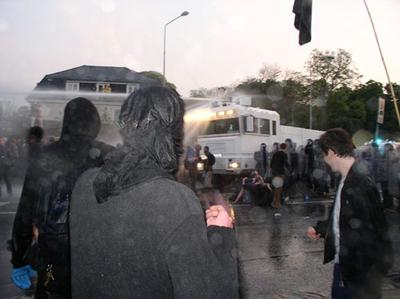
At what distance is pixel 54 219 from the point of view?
2.31 m

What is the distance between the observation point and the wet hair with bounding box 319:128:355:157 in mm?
3260

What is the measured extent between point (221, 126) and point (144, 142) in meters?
18.2

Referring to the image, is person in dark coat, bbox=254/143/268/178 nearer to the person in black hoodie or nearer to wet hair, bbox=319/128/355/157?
wet hair, bbox=319/128/355/157

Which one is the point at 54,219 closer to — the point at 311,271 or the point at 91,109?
the point at 91,109

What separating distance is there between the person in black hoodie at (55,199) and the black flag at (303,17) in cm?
487

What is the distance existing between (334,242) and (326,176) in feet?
45.0

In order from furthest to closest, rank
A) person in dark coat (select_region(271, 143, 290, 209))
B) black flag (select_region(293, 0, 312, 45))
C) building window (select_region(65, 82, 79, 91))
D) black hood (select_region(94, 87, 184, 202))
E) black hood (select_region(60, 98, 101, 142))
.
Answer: building window (select_region(65, 82, 79, 91)) → person in dark coat (select_region(271, 143, 290, 209)) → black flag (select_region(293, 0, 312, 45)) → black hood (select_region(60, 98, 101, 142)) → black hood (select_region(94, 87, 184, 202))

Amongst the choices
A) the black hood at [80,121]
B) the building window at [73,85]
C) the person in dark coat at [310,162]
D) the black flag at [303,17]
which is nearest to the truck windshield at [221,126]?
the person in dark coat at [310,162]

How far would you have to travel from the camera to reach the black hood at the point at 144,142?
1364 mm

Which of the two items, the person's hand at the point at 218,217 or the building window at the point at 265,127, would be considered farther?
the building window at the point at 265,127

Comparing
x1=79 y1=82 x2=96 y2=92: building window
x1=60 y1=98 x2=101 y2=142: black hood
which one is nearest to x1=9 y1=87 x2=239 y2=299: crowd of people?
x1=60 y1=98 x2=101 y2=142: black hood

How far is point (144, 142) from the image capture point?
1.43 m

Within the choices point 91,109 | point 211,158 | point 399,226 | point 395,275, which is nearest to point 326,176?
point 211,158

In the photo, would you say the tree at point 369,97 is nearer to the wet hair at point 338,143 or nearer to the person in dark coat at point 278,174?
the person in dark coat at point 278,174
